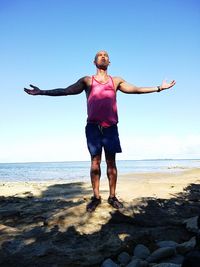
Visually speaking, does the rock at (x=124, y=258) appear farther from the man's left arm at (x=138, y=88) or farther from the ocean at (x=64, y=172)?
the ocean at (x=64, y=172)

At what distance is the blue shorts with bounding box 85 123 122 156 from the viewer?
5352 mm

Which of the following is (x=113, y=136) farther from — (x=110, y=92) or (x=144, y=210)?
(x=144, y=210)

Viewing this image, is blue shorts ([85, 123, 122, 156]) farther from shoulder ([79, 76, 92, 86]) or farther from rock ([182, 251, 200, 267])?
rock ([182, 251, 200, 267])

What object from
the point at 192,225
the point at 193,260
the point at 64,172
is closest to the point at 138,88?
the point at 192,225

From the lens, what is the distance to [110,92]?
5.46 m

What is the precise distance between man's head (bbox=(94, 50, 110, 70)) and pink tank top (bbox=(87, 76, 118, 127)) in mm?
288

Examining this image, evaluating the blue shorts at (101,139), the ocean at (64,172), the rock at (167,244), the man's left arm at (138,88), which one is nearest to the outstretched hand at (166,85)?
the man's left arm at (138,88)

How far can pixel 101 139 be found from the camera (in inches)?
212

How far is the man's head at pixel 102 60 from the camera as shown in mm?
5590

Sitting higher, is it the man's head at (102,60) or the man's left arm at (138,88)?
the man's head at (102,60)

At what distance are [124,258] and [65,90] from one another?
2733 mm

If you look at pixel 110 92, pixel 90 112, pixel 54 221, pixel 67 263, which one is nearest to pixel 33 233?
pixel 54 221

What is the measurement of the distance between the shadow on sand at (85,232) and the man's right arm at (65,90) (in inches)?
69.0

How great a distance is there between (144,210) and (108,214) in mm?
684
